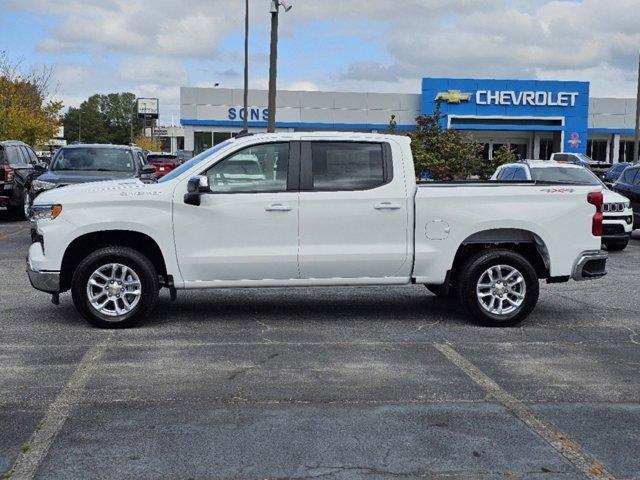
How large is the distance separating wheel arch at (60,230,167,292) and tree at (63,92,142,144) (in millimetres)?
148905

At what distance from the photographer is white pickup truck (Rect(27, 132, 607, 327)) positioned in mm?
8469

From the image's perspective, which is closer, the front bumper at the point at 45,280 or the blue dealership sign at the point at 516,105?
the front bumper at the point at 45,280

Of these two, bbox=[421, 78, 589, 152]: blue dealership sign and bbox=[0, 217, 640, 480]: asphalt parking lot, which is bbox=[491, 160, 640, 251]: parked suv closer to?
bbox=[0, 217, 640, 480]: asphalt parking lot

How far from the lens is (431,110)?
189 ft

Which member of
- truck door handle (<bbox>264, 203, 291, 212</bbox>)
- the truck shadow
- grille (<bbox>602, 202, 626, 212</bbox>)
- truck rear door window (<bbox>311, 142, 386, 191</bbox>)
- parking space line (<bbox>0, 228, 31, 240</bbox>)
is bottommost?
parking space line (<bbox>0, 228, 31, 240</bbox>)

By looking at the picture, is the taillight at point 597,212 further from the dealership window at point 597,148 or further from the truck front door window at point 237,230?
the dealership window at point 597,148

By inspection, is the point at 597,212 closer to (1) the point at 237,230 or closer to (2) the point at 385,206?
(2) the point at 385,206

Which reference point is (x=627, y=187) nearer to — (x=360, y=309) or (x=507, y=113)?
(x=360, y=309)

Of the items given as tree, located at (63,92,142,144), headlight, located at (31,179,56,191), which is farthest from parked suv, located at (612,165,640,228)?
tree, located at (63,92,142,144)

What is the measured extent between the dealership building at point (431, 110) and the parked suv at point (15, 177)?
35120 mm

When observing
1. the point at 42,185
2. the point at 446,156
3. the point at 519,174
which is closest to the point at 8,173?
the point at 42,185

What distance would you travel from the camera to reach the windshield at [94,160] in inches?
645

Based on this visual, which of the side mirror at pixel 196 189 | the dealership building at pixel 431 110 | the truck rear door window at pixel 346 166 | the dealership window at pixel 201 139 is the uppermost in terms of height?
the dealership building at pixel 431 110

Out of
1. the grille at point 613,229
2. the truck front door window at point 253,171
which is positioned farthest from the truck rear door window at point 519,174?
the truck front door window at point 253,171
